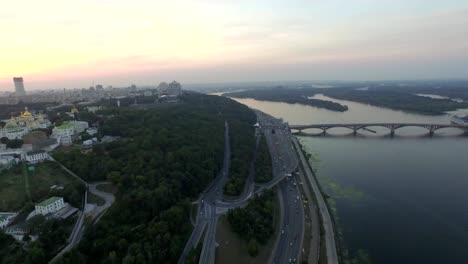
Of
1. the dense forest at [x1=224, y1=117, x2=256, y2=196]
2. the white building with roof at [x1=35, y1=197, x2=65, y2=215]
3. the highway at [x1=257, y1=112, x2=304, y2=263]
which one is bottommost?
the highway at [x1=257, y1=112, x2=304, y2=263]

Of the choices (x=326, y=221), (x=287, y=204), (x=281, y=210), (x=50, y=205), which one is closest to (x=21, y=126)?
(x=50, y=205)

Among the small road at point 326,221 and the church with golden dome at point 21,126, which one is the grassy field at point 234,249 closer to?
the small road at point 326,221

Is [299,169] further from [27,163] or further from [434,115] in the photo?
[434,115]

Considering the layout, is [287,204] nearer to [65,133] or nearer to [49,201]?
[49,201]

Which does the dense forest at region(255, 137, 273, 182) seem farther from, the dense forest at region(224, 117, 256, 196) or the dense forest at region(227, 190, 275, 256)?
the dense forest at region(227, 190, 275, 256)

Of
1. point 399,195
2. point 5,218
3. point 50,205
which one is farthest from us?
point 399,195

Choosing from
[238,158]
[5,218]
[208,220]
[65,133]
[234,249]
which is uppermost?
[65,133]

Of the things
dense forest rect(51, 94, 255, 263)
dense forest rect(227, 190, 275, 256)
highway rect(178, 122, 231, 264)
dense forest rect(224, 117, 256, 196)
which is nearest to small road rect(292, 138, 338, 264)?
dense forest rect(227, 190, 275, 256)
